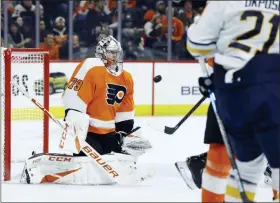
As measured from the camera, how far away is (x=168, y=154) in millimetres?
5273

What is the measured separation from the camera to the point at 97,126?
4.13 metres

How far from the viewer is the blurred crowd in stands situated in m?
8.79

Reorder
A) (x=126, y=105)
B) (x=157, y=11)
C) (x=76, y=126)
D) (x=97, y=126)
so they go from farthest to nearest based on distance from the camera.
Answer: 1. (x=157, y=11)
2. (x=126, y=105)
3. (x=97, y=126)
4. (x=76, y=126)

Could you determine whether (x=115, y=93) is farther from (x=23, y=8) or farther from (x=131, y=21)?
(x=131, y=21)

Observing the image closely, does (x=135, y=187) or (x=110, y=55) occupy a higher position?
(x=110, y=55)

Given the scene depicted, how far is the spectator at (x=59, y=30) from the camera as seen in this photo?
29.1 feet

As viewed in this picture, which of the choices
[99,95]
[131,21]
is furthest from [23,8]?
[99,95]

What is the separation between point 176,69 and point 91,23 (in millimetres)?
1659

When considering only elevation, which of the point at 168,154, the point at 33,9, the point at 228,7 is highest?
the point at 228,7

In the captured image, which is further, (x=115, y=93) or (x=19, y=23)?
(x=19, y=23)

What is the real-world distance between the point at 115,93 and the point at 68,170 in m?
0.46

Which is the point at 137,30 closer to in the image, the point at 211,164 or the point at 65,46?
the point at 65,46

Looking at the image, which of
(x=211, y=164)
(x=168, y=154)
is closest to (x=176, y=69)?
(x=168, y=154)

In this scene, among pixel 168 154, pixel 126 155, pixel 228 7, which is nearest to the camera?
pixel 228 7
